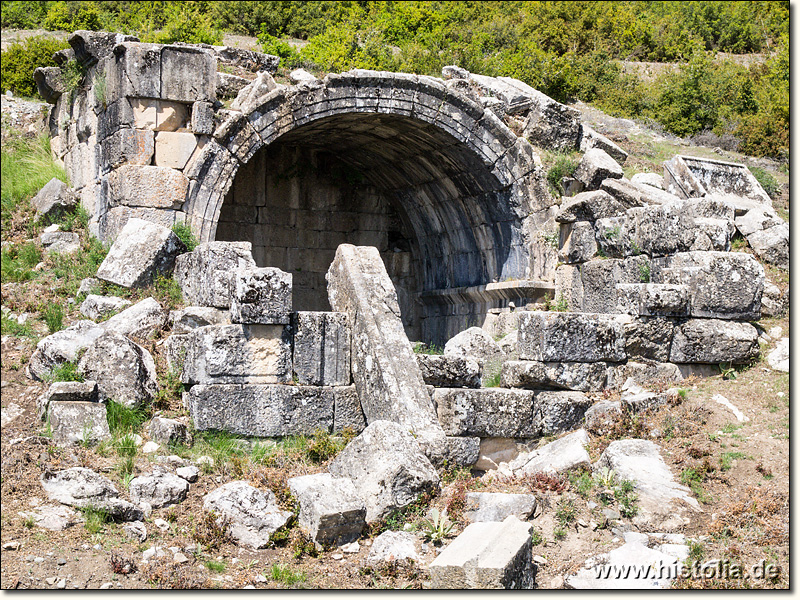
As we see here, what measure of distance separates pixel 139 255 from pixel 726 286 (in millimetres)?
5859

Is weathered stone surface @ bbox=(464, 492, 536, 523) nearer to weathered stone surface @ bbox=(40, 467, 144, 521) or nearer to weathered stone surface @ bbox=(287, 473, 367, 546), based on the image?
weathered stone surface @ bbox=(287, 473, 367, 546)

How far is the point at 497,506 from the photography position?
626cm

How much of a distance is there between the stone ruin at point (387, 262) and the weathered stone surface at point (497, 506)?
0.38 metres

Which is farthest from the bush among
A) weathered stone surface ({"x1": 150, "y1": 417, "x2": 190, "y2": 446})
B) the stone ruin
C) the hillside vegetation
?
Answer: weathered stone surface ({"x1": 150, "y1": 417, "x2": 190, "y2": 446})

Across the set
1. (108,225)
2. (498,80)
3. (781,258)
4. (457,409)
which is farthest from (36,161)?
(781,258)

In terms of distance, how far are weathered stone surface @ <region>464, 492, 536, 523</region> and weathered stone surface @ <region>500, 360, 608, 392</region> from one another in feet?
6.34

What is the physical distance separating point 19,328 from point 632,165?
26.2 ft

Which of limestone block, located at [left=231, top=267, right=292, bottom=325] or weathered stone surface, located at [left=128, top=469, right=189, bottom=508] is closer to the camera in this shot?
weathered stone surface, located at [left=128, top=469, right=189, bottom=508]

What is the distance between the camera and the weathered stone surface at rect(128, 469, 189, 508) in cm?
633

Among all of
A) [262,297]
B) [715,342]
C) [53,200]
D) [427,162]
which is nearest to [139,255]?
[53,200]

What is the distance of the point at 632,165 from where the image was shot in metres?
11.9

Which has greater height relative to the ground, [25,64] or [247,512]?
[25,64]

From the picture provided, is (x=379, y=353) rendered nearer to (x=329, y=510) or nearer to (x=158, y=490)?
(x=329, y=510)

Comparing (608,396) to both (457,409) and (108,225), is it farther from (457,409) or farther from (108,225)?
(108,225)
